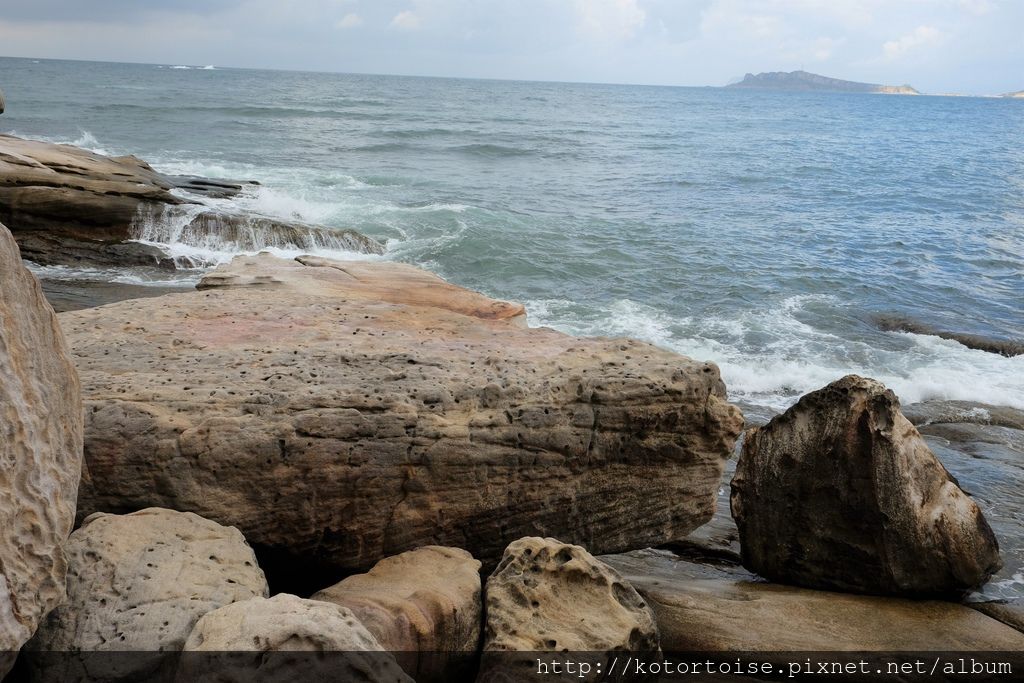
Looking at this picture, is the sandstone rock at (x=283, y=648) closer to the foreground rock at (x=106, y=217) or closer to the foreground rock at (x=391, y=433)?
the foreground rock at (x=391, y=433)

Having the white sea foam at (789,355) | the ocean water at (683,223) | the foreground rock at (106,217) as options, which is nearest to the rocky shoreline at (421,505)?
the white sea foam at (789,355)

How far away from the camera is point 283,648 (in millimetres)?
3213

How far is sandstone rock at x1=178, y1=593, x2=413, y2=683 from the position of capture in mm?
3189

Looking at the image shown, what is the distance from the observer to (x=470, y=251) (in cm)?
1681

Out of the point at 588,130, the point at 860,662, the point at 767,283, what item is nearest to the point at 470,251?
the point at 767,283

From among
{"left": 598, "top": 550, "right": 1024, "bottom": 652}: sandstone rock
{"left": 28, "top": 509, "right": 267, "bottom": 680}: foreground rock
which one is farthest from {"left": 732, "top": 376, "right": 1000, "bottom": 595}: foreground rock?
{"left": 28, "top": 509, "right": 267, "bottom": 680}: foreground rock

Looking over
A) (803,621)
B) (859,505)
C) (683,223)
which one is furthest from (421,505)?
(683,223)

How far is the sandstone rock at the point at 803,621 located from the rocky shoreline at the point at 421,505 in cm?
2

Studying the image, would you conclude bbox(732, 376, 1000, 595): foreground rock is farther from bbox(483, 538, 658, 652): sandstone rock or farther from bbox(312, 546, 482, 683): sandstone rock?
bbox(312, 546, 482, 683): sandstone rock

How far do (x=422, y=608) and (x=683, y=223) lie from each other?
58.5 ft

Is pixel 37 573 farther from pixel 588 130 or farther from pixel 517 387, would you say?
pixel 588 130

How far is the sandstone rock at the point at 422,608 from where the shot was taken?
12.9ft

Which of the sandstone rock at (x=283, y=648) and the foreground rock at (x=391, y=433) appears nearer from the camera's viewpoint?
the sandstone rock at (x=283, y=648)

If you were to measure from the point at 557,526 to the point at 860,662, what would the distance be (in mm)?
1694
